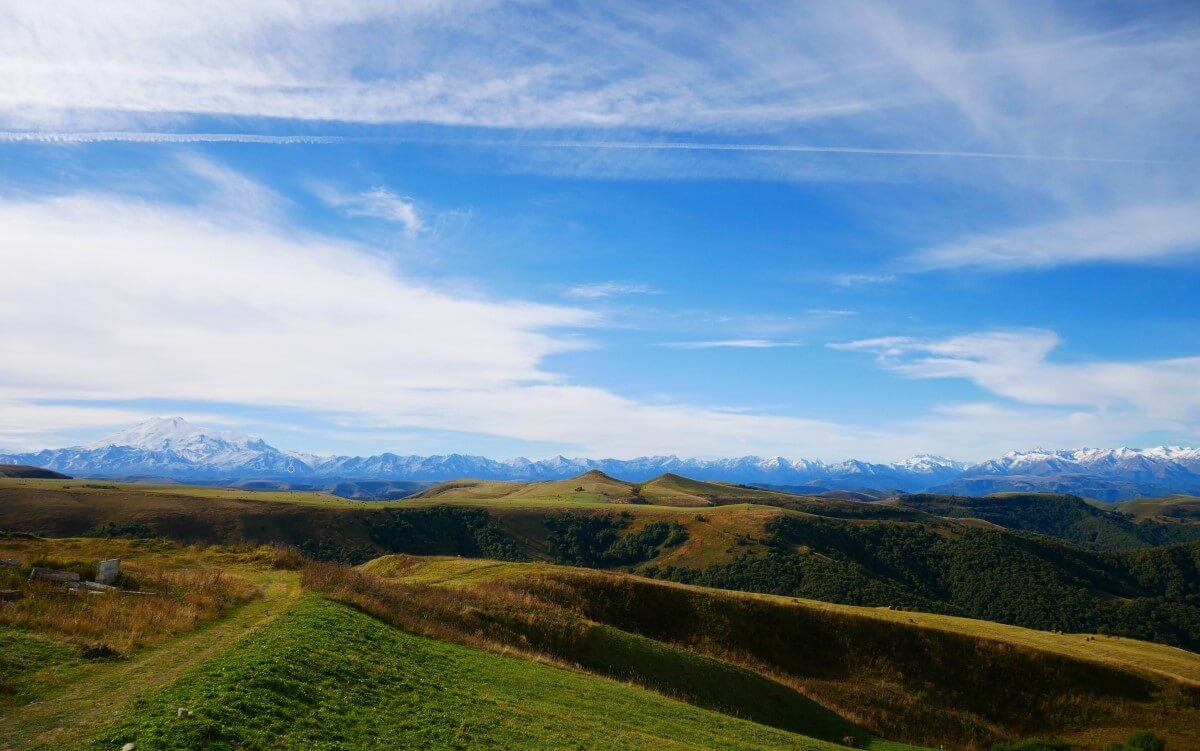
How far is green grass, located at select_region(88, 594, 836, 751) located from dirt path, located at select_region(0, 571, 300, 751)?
0.77m

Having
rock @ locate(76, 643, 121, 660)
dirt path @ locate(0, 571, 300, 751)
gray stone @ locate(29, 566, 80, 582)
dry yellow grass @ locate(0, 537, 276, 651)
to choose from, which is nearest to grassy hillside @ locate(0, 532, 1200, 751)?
dirt path @ locate(0, 571, 300, 751)

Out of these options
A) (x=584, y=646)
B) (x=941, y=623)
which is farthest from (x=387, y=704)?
(x=941, y=623)

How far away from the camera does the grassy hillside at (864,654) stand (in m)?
45.2

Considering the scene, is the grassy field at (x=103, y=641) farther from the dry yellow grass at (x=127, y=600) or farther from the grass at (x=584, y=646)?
the grass at (x=584, y=646)

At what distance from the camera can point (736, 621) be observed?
57.4 metres

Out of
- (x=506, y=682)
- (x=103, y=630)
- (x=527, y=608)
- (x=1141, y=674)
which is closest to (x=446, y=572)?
(x=527, y=608)

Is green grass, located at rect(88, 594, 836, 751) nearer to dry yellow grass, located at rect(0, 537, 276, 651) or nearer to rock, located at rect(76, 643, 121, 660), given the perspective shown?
rock, located at rect(76, 643, 121, 660)

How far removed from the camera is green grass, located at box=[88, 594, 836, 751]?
15.8 meters

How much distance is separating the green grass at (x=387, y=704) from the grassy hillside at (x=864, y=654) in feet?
38.6

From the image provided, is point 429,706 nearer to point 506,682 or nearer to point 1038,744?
point 506,682

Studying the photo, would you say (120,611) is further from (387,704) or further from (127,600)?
(387,704)

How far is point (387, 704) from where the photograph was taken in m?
Answer: 20.2

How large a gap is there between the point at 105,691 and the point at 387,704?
25.3ft

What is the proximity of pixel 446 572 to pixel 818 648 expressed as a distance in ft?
116
